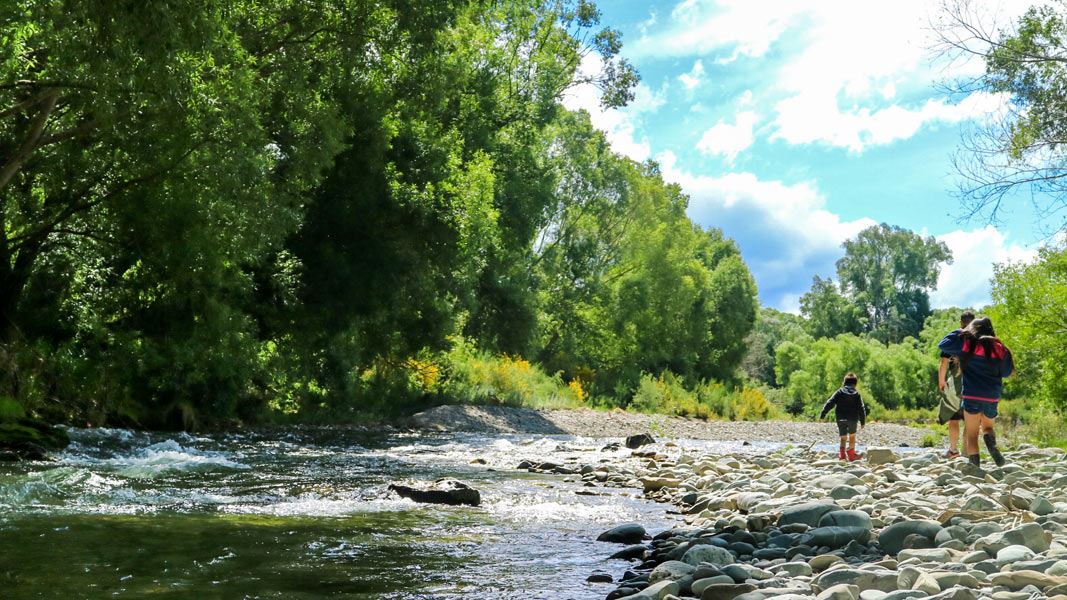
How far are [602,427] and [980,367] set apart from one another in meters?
16.2

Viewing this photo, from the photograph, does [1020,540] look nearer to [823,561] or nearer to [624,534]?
[823,561]

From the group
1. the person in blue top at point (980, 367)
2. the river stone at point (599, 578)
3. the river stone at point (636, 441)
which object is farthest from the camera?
the river stone at point (636, 441)

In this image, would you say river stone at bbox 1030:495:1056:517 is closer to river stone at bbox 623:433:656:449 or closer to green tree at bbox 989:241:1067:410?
river stone at bbox 623:433:656:449

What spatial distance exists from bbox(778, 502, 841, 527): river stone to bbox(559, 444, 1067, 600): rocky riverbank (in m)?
0.01

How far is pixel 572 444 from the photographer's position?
1862 cm

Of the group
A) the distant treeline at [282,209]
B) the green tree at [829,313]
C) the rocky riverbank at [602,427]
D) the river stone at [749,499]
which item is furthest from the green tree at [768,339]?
the river stone at [749,499]

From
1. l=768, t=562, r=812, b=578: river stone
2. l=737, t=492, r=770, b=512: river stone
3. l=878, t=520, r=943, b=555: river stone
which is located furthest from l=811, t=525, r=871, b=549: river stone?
l=737, t=492, r=770, b=512: river stone

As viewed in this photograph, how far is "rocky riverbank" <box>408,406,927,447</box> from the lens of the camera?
2370 centimetres

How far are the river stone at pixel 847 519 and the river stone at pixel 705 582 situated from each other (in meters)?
1.90

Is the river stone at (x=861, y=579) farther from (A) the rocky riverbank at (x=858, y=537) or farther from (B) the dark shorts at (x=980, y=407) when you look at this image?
(B) the dark shorts at (x=980, y=407)

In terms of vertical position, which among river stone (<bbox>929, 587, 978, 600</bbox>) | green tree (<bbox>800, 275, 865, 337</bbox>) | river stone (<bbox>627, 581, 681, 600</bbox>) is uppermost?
green tree (<bbox>800, 275, 865, 337</bbox>)

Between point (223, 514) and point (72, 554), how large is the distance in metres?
2.06

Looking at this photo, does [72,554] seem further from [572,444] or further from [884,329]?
[884,329]

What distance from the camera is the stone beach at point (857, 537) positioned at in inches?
194
